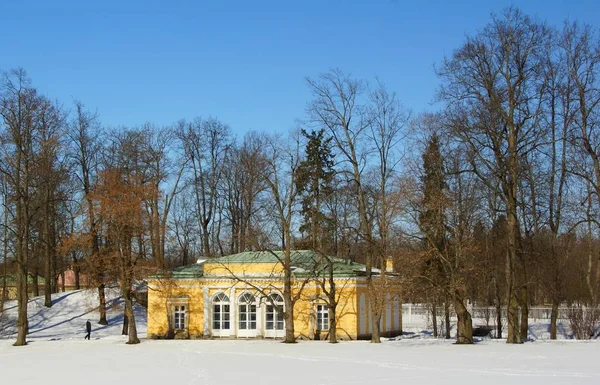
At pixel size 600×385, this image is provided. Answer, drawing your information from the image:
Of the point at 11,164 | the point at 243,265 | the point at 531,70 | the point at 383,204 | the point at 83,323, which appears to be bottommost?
the point at 83,323

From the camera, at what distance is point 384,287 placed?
3459cm

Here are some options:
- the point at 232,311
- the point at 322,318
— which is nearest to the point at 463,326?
the point at 322,318

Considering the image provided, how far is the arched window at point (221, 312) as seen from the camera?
4034 cm

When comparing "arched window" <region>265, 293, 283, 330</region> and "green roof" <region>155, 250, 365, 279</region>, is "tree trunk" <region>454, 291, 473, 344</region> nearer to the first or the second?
"green roof" <region>155, 250, 365, 279</region>

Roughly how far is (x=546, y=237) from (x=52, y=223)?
31.8 meters

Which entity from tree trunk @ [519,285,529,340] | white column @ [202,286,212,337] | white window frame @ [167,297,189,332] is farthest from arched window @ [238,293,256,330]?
tree trunk @ [519,285,529,340]

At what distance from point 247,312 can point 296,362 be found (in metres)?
14.8

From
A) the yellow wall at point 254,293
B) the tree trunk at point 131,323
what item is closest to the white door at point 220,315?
the yellow wall at point 254,293

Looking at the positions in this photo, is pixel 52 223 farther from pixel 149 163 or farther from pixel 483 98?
pixel 483 98

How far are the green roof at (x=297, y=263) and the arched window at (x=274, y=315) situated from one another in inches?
67.1

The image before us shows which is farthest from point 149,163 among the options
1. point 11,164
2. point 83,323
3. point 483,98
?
point 483,98

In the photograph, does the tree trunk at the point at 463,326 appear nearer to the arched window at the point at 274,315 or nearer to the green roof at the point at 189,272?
the arched window at the point at 274,315

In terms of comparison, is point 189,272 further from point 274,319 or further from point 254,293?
point 274,319

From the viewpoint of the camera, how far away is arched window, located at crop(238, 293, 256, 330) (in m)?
40.1
